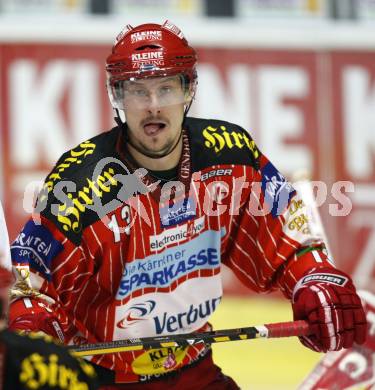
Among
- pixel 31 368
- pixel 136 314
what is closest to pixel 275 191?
pixel 136 314

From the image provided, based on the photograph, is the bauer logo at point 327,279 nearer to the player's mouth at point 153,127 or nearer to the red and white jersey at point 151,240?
the red and white jersey at point 151,240

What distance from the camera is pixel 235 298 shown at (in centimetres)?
597

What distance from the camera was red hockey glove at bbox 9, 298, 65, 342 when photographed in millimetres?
3084

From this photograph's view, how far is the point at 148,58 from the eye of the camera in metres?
3.31

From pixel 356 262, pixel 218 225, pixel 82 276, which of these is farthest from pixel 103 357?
pixel 356 262

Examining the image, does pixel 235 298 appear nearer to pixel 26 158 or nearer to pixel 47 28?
pixel 26 158

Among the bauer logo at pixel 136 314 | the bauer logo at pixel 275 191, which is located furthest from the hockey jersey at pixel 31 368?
the bauer logo at pixel 275 191

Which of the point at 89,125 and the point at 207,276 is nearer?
the point at 207,276

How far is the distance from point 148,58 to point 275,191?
0.65 meters

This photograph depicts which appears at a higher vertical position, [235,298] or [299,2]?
[299,2]

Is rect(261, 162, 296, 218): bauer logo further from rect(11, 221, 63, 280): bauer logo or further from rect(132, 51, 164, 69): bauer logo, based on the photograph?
rect(11, 221, 63, 280): bauer logo

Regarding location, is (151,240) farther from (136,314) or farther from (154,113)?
(154,113)

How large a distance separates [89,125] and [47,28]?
0.58 metres

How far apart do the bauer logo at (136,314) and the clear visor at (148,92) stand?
24.2 inches
